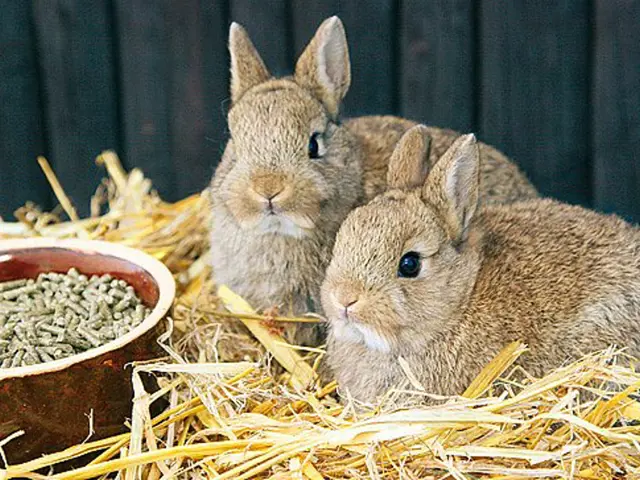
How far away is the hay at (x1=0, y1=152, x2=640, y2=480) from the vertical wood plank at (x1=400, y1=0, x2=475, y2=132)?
6.15 feet

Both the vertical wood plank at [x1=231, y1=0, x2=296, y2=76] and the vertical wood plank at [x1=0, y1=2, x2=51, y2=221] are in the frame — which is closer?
the vertical wood plank at [x1=231, y1=0, x2=296, y2=76]

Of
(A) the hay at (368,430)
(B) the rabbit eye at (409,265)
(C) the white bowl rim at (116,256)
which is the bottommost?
(A) the hay at (368,430)

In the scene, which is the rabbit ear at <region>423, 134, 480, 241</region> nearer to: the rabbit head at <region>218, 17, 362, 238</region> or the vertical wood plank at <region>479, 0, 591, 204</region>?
the rabbit head at <region>218, 17, 362, 238</region>

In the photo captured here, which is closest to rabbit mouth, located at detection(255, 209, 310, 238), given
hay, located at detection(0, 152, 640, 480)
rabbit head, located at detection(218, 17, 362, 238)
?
rabbit head, located at detection(218, 17, 362, 238)

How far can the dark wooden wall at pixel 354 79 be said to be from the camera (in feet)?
14.7

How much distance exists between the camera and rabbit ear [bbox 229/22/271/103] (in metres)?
3.40

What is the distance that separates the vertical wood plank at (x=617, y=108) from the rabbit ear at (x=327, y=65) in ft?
4.87

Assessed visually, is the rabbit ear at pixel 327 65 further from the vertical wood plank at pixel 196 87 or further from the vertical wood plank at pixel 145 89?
the vertical wood plank at pixel 145 89

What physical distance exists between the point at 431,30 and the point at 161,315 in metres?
2.14

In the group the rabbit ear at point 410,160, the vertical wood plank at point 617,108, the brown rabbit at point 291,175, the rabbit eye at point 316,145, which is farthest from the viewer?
the vertical wood plank at point 617,108

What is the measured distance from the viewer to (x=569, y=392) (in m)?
2.56

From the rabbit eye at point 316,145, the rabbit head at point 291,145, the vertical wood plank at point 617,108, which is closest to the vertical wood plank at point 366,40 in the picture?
the vertical wood plank at point 617,108

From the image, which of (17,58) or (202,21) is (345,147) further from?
(17,58)

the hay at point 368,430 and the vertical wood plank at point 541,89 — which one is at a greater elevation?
the vertical wood plank at point 541,89
